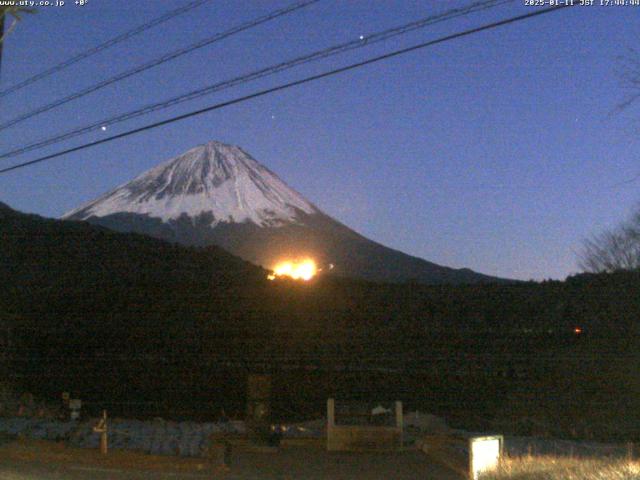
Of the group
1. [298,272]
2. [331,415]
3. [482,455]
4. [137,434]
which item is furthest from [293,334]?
[482,455]

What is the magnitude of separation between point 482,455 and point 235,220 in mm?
58024

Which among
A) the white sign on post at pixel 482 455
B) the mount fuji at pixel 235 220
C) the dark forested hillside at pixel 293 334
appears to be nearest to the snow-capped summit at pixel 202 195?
the mount fuji at pixel 235 220

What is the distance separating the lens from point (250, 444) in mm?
14719

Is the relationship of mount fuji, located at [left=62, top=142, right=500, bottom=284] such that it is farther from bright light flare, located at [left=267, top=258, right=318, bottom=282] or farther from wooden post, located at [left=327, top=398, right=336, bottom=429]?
wooden post, located at [left=327, top=398, right=336, bottom=429]

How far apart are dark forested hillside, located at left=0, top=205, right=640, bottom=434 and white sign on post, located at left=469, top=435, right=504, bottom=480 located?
48.2ft

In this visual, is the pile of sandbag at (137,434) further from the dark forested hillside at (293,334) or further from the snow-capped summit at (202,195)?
the snow-capped summit at (202,195)

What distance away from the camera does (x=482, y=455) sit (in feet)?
32.9

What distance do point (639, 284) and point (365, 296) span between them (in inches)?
428

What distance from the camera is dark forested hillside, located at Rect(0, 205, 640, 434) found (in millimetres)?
28203

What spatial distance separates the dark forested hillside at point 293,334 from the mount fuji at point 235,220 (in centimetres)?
1399

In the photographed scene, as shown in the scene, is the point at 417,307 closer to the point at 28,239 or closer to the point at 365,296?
the point at 365,296

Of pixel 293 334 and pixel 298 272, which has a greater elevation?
pixel 298 272

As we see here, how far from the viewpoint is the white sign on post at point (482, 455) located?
9.80 metres

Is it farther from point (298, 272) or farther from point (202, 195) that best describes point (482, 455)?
point (202, 195)
